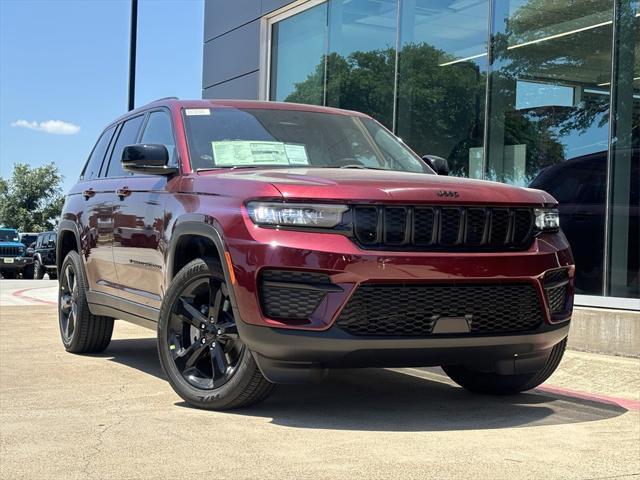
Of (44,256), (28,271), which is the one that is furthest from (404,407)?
(28,271)

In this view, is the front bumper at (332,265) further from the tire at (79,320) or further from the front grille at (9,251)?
the front grille at (9,251)

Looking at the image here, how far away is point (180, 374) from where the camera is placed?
491 cm

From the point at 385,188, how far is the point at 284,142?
143cm

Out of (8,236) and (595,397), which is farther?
(8,236)

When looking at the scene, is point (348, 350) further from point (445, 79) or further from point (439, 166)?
point (445, 79)

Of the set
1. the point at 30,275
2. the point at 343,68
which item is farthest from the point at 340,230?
the point at 30,275

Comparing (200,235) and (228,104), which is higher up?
(228,104)

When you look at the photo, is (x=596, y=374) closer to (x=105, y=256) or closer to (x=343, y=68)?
(x=105, y=256)

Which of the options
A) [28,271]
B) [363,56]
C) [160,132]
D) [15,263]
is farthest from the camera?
[28,271]

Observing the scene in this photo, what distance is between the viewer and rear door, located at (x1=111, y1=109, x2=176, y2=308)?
5.51 meters

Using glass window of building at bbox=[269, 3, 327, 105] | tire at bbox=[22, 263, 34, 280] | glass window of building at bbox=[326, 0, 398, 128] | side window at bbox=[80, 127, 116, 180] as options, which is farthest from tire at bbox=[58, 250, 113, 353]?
tire at bbox=[22, 263, 34, 280]

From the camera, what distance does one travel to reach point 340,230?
4250 millimetres

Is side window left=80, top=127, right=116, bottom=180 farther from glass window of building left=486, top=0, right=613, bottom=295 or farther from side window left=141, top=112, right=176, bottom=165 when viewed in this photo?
glass window of building left=486, top=0, right=613, bottom=295

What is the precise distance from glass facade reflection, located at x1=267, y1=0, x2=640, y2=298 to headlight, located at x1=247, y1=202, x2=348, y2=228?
17.8 feet
